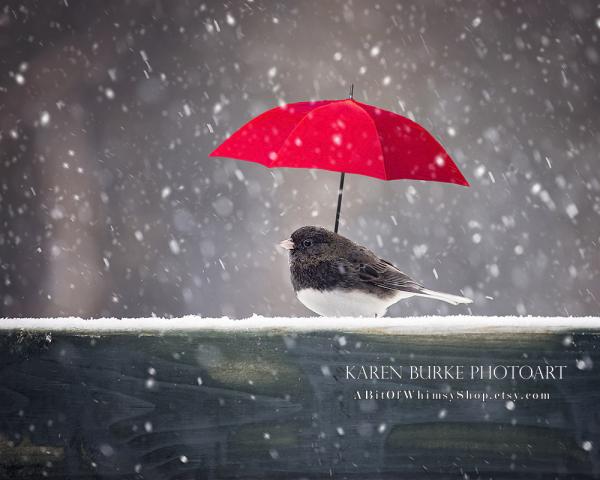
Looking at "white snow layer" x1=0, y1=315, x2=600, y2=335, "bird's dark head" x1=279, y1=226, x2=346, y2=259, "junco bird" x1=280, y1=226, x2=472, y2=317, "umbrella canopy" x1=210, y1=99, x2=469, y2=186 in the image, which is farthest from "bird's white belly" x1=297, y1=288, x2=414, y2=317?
"white snow layer" x1=0, y1=315, x2=600, y2=335

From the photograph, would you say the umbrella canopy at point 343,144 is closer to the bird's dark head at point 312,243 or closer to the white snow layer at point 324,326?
the bird's dark head at point 312,243

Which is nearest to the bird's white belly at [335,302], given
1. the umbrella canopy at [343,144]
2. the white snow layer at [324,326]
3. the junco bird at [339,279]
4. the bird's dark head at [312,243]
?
the junco bird at [339,279]

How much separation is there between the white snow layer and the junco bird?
0.54 metres

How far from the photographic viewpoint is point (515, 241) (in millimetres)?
6090

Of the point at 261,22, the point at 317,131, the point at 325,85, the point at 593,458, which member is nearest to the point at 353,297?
the point at 317,131

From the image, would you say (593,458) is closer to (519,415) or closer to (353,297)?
(519,415)

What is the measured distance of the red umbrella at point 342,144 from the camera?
1.78m

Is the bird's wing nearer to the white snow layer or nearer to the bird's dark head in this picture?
the bird's dark head

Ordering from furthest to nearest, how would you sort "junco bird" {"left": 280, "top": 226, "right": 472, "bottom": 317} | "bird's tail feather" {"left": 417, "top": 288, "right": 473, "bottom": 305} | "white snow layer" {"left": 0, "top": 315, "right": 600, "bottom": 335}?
"junco bird" {"left": 280, "top": 226, "right": 472, "bottom": 317} → "bird's tail feather" {"left": 417, "top": 288, "right": 473, "bottom": 305} → "white snow layer" {"left": 0, "top": 315, "right": 600, "bottom": 335}

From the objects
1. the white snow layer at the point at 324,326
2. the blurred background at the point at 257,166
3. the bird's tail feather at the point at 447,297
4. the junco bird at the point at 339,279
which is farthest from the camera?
the blurred background at the point at 257,166

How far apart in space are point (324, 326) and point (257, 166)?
16.3ft

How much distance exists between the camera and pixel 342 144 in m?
1.81

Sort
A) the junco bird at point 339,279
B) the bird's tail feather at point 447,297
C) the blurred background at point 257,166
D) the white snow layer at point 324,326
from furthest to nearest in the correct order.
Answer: the blurred background at point 257,166 → the junco bird at point 339,279 → the bird's tail feather at point 447,297 → the white snow layer at point 324,326

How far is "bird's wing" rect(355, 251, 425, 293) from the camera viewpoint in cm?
194
